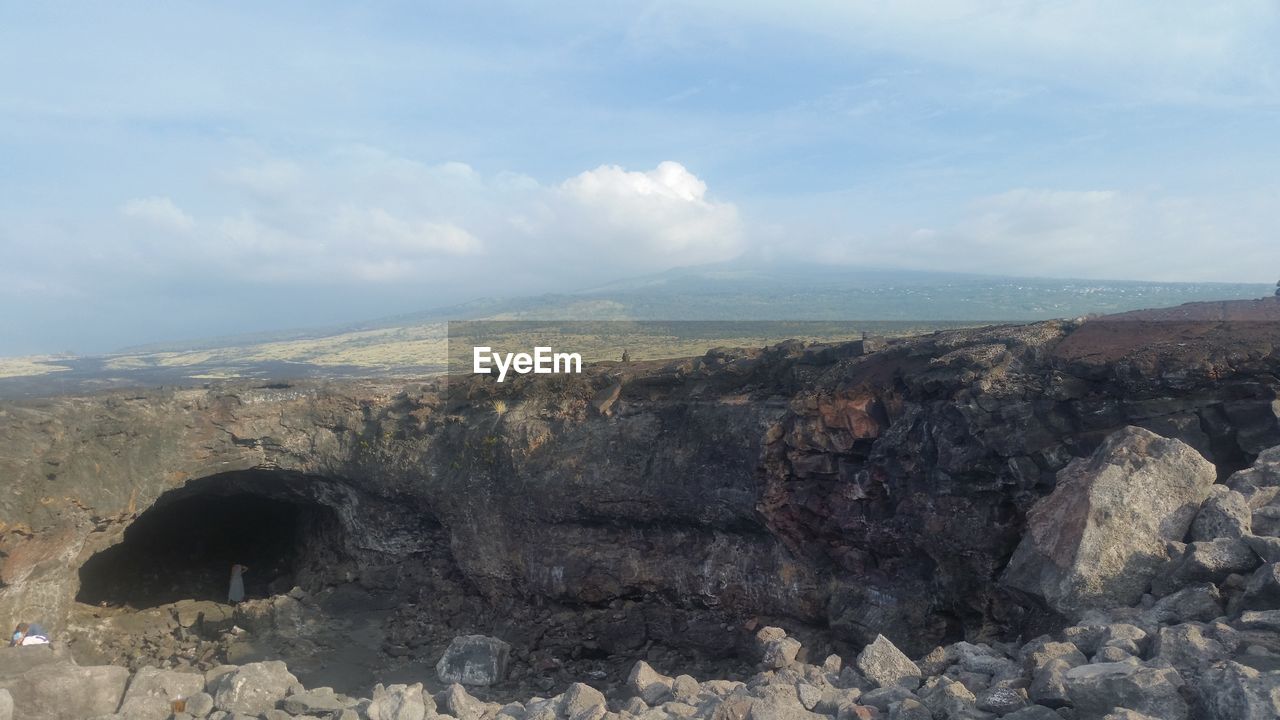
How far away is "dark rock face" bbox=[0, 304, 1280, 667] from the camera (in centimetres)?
1132

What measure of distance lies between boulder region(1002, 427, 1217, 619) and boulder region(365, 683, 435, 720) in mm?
8052

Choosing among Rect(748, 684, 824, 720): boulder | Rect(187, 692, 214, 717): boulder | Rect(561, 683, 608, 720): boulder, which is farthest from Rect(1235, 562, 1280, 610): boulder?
Rect(187, 692, 214, 717): boulder

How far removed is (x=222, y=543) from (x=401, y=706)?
49.2 feet

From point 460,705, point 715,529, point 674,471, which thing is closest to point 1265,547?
point 715,529

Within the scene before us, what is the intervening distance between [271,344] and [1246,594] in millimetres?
53656

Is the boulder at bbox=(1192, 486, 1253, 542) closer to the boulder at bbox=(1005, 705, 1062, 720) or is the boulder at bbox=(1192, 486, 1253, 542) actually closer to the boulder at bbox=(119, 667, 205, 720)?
the boulder at bbox=(1005, 705, 1062, 720)

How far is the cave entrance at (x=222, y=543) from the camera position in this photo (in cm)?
1852

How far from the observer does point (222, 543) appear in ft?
69.2

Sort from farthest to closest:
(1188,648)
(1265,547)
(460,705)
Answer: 1. (460,705)
2. (1265,547)
3. (1188,648)

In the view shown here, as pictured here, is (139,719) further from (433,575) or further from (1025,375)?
(1025,375)

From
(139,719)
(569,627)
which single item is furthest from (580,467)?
(139,719)

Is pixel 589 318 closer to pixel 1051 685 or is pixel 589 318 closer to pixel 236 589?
pixel 236 589

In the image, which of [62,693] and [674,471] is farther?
[674,471]

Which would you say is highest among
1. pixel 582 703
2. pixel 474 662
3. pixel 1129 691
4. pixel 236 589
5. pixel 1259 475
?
pixel 1259 475
